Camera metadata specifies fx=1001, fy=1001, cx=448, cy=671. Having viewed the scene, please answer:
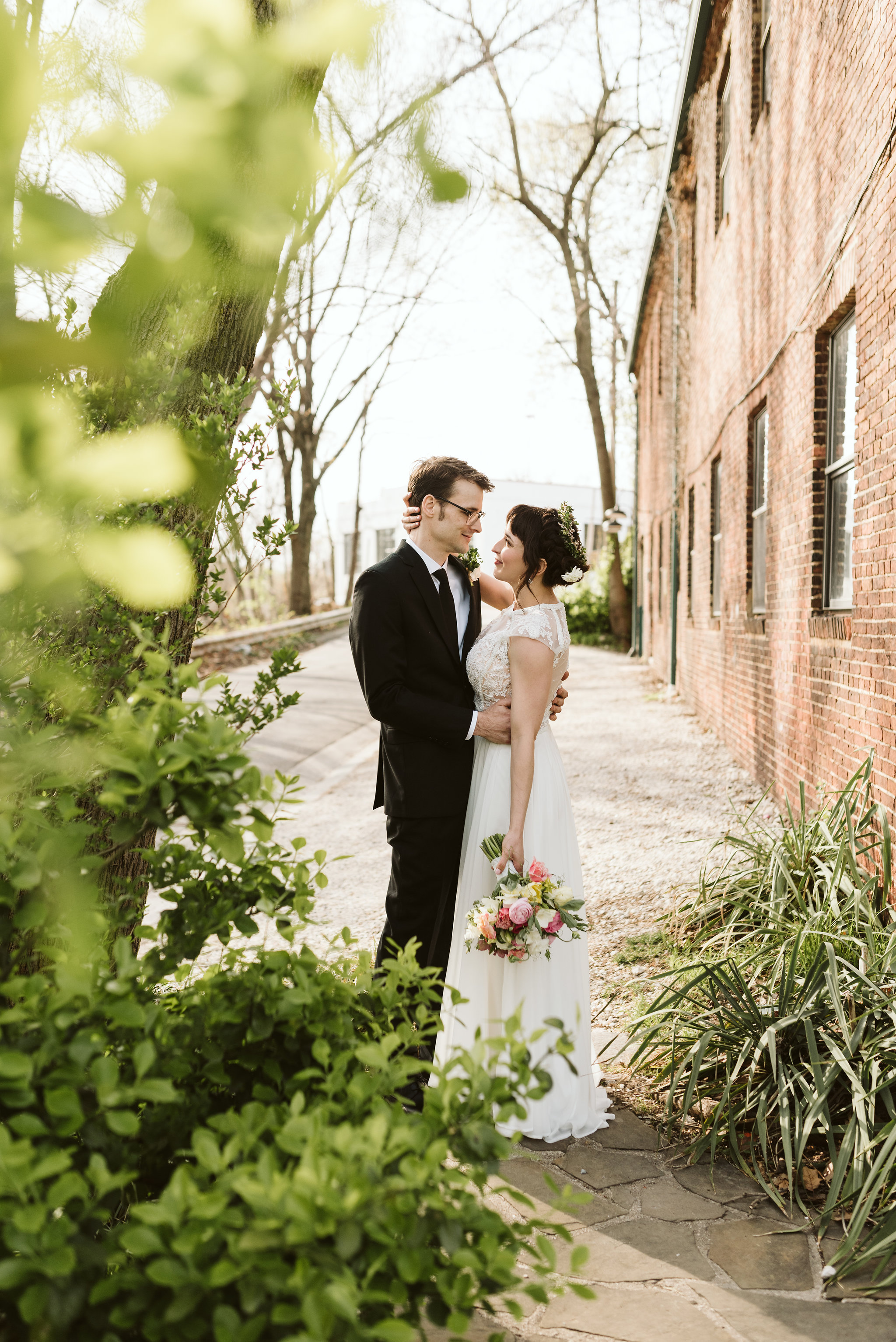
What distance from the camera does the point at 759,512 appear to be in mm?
9148

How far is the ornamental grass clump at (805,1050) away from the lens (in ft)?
9.20

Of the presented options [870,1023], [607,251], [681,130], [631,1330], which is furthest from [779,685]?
[607,251]

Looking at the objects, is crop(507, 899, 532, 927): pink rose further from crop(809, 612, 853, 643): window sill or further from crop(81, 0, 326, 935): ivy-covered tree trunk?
crop(809, 612, 853, 643): window sill

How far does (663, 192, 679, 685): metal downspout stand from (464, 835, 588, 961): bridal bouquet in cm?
1329

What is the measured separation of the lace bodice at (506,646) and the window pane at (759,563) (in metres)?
5.62

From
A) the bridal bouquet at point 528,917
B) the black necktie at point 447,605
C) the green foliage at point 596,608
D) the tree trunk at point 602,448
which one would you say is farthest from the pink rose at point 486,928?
the green foliage at point 596,608

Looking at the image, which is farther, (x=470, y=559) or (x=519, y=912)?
(x=470, y=559)

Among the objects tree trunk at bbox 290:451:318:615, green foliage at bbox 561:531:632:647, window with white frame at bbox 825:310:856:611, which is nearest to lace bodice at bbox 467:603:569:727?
window with white frame at bbox 825:310:856:611

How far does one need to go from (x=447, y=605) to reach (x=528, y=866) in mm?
975

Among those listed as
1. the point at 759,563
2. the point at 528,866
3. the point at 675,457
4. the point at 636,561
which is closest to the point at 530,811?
the point at 528,866

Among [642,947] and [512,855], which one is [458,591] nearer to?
[512,855]

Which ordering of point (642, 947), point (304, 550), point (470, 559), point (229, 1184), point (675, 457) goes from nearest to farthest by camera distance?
point (229, 1184)
point (470, 559)
point (642, 947)
point (675, 457)
point (304, 550)

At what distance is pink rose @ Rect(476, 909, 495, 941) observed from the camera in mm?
3135

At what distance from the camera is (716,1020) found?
3684mm
